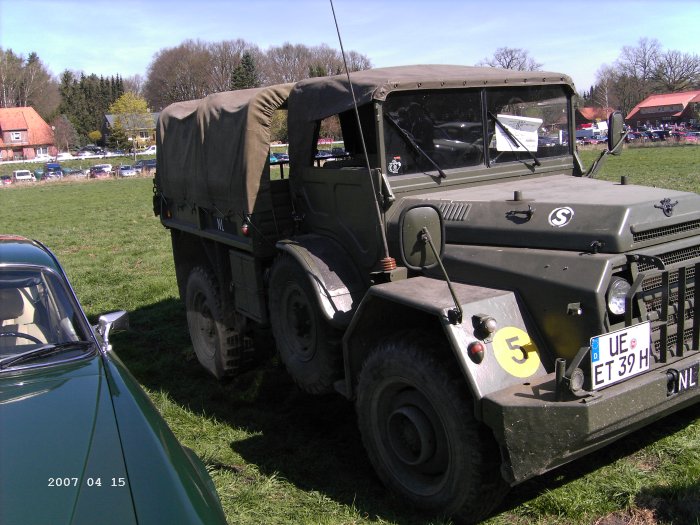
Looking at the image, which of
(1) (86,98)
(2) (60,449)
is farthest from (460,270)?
(1) (86,98)

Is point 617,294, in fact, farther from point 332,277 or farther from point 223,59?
point 223,59

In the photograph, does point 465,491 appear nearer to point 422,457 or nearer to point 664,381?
point 422,457

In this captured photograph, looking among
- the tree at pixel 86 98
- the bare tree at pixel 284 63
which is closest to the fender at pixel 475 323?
the bare tree at pixel 284 63

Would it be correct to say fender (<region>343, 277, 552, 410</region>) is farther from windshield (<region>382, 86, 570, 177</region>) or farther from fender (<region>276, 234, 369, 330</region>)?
windshield (<region>382, 86, 570, 177</region>)

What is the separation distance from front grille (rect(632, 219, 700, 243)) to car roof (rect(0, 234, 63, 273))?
3.13 meters

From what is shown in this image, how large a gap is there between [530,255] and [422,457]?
1208 millimetres

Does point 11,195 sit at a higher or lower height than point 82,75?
lower

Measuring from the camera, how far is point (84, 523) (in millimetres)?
2174

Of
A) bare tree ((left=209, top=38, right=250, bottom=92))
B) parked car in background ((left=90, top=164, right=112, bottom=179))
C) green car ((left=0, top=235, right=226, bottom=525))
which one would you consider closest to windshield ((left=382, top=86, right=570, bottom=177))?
green car ((left=0, top=235, right=226, bottom=525))

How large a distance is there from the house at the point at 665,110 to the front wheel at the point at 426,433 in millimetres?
70025

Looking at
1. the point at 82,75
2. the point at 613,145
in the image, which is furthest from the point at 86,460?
the point at 82,75

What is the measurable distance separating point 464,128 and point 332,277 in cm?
132

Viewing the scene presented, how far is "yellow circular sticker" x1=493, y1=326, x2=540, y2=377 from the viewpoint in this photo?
337 cm

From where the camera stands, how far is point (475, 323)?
3375 millimetres
